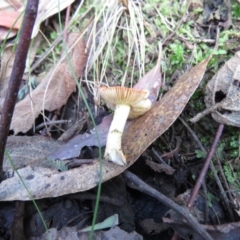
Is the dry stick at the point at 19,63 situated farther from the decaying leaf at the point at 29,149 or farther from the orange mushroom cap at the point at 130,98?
the orange mushroom cap at the point at 130,98

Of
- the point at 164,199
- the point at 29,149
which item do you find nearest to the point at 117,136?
the point at 164,199

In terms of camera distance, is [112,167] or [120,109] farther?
[120,109]

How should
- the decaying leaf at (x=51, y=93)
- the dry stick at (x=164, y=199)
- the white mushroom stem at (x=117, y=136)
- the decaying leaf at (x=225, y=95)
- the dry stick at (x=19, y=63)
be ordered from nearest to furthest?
the dry stick at (x=19, y=63)
the dry stick at (x=164, y=199)
the white mushroom stem at (x=117, y=136)
the decaying leaf at (x=225, y=95)
the decaying leaf at (x=51, y=93)

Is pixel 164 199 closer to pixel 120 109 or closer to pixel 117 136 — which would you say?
pixel 117 136

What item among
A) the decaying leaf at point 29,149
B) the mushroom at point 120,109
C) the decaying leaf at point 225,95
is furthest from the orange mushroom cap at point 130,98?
the decaying leaf at point 29,149

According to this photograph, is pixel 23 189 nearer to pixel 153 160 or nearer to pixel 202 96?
pixel 153 160

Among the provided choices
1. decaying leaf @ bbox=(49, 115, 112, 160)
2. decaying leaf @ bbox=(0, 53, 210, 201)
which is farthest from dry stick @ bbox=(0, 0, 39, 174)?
decaying leaf @ bbox=(49, 115, 112, 160)
